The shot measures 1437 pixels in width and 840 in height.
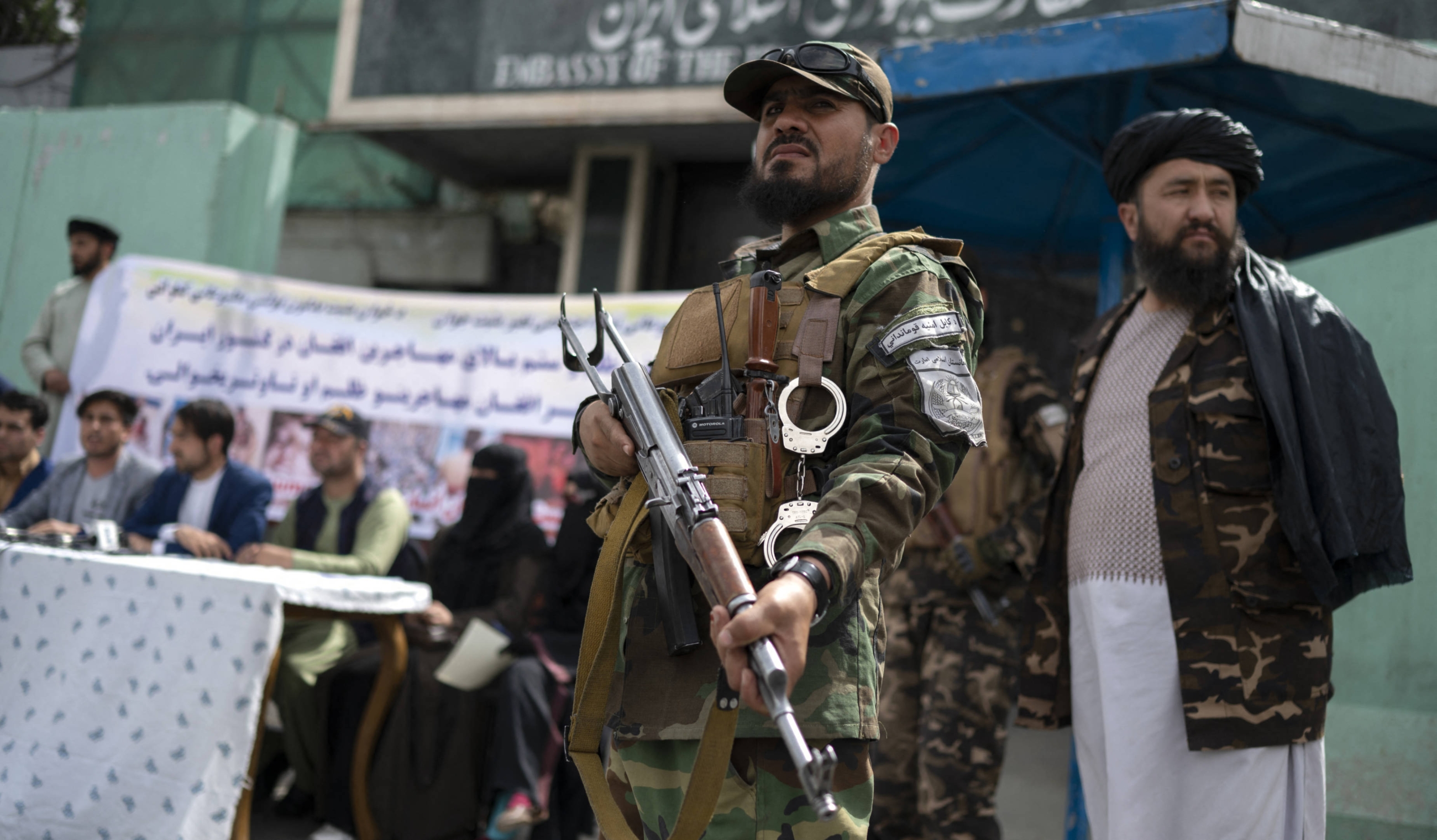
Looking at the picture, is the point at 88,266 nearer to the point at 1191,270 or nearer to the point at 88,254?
the point at 88,254

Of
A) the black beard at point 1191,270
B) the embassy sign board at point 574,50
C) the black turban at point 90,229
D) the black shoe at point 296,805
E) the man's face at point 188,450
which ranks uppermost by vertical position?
the embassy sign board at point 574,50

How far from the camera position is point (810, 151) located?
1.83 metres

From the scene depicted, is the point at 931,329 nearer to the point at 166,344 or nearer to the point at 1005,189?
the point at 1005,189

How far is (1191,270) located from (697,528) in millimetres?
1565

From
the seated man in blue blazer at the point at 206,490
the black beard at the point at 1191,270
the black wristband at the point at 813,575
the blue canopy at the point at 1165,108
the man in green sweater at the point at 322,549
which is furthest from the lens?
the seated man in blue blazer at the point at 206,490

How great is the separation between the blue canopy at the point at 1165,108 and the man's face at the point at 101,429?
3.58 meters

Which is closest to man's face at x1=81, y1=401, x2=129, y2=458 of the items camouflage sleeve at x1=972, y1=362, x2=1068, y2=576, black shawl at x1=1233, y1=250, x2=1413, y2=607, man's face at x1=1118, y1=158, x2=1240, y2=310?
camouflage sleeve at x1=972, y1=362, x2=1068, y2=576

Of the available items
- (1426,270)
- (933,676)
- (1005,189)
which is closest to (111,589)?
(933,676)

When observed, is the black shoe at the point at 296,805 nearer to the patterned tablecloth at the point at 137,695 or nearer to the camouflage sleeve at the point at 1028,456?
the patterned tablecloth at the point at 137,695

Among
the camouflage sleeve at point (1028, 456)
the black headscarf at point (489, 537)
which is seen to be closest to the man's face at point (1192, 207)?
the camouflage sleeve at point (1028, 456)

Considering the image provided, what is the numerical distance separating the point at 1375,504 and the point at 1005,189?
2.39 metres

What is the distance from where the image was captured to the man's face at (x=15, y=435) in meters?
5.74

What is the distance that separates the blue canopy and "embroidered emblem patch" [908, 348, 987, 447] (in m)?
1.82

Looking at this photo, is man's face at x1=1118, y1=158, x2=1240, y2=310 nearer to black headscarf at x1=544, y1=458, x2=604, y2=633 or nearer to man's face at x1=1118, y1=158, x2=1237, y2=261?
man's face at x1=1118, y1=158, x2=1237, y2=261
